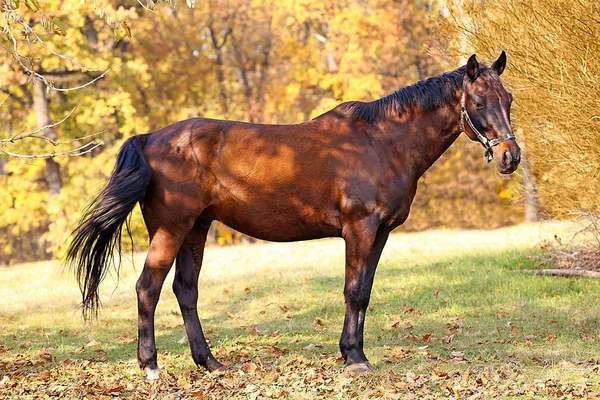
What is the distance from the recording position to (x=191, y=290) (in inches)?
239

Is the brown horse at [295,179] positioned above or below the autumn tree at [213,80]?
below

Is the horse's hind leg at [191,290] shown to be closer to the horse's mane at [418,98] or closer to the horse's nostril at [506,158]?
the horse's mane at [418,98]

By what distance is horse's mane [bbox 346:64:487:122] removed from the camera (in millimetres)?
5949

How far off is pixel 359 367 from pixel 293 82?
61.5ft

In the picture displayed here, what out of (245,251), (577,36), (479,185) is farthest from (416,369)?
(479,185)

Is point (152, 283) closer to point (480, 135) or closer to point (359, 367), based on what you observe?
point (359, 367)

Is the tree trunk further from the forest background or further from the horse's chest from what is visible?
the horse's chest

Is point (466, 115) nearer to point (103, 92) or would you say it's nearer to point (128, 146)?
point (128, 146)

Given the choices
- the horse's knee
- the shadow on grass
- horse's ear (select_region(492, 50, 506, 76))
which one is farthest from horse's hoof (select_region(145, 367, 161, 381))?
horse's ear (select_region(492, 50, 506, 76))

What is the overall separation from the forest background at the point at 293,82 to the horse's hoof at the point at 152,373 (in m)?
5.39

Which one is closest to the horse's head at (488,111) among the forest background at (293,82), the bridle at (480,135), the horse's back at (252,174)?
the bridle at (480,135)

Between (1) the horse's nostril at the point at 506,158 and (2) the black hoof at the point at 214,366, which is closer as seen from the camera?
(1) the horse's nostril at the point at 506,158

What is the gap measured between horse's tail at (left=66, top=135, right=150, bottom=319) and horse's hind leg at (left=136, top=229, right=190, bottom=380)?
0.28 meters

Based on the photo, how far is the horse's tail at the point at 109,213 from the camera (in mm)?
5609
